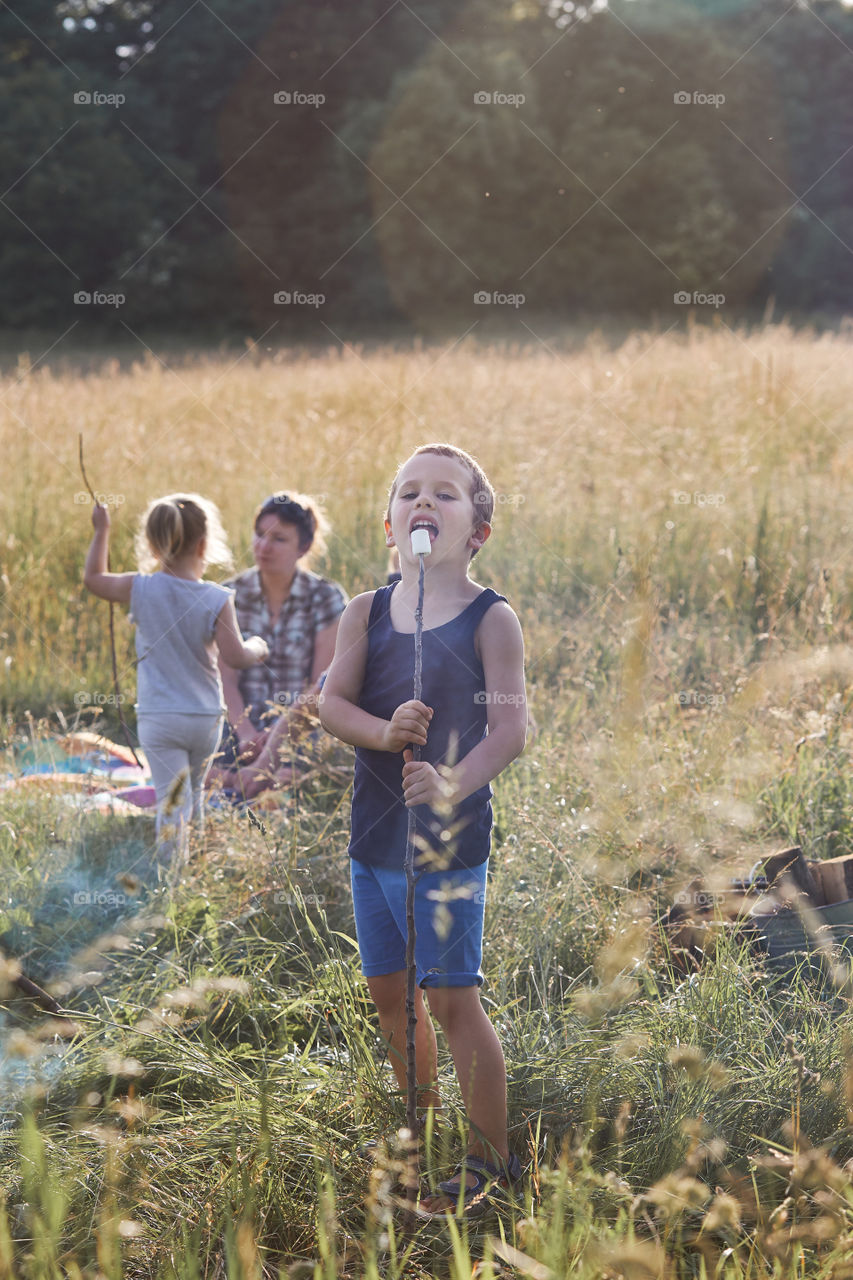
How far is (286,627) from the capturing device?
4.26 meters

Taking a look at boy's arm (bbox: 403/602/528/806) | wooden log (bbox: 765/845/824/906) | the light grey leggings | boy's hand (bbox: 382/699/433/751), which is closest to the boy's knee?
boy's arm (bbox: 403/602/528/806)

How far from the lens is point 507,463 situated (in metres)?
6.48

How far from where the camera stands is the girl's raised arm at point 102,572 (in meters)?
3.26

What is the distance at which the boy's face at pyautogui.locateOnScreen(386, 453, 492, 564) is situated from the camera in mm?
1846

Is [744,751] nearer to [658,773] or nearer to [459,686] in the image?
[658,773]

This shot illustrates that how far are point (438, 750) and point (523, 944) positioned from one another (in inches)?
29.3

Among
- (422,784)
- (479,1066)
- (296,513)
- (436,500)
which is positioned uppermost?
(296,513)

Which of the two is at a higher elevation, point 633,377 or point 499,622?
point 633,377

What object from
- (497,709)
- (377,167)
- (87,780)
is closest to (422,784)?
(497,709)

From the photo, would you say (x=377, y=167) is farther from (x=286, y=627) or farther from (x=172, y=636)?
(x=172, y=636)

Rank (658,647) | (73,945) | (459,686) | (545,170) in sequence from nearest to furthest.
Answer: (459,686) → (73,945) → (658,647) → (545,170)

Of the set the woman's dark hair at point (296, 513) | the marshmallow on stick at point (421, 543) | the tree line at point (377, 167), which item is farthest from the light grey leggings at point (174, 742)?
the tree line at point (377, 167)

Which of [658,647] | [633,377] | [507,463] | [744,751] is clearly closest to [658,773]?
[744,751]

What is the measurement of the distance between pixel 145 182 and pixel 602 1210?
80.5 ft
